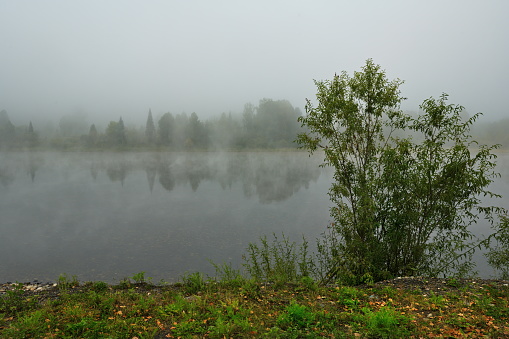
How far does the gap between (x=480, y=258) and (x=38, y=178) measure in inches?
3002

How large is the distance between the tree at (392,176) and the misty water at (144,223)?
836 cm

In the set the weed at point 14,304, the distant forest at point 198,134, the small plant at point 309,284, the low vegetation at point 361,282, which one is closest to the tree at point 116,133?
the distant forest at point 198,134

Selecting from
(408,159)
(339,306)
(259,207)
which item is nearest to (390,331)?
(339,306)

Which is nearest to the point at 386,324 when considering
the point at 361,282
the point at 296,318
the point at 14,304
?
the point at 296,318

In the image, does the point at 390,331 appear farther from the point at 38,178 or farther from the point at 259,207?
the point at 38,178

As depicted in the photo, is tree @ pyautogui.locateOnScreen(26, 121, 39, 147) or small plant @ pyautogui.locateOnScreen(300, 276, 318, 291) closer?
small plant @ pyautogui.locateOnScreen(300, 276, 318, 291)

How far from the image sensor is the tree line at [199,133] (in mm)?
144000

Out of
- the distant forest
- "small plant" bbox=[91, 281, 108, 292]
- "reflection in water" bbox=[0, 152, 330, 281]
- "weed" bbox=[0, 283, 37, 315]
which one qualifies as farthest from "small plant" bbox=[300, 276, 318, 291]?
the distant forest

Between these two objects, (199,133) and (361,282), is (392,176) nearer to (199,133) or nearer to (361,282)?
(361,282)

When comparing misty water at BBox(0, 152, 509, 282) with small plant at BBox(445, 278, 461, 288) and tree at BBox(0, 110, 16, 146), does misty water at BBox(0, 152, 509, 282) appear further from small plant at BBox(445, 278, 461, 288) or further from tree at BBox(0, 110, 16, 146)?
tree at BBox(0, 110, 16, 146)

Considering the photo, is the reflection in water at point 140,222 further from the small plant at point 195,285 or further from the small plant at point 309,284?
the small plant at point 309,284

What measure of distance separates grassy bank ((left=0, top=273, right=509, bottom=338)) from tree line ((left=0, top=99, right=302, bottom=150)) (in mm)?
128643

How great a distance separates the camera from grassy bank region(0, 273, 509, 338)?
6.98 m

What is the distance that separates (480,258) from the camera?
2095cm
